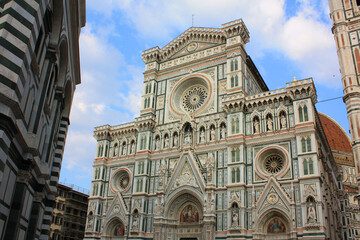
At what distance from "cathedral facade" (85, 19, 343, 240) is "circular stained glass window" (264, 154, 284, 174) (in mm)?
87

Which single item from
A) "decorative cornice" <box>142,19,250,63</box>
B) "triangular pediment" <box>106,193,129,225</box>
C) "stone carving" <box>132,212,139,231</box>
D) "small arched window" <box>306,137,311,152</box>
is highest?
"decorative cornice" <box>142,19,250,63</box>

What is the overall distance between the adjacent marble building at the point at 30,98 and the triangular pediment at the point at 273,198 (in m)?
15.4

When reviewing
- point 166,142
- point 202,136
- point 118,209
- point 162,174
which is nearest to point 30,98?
point 162,174

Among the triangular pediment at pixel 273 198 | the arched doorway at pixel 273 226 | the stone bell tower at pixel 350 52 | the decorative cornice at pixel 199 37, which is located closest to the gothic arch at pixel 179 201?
the triangular pediment at pixel 273 198

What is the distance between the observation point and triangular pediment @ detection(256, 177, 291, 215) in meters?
24.5

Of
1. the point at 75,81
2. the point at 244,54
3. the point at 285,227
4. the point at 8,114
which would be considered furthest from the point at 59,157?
the point at 244,54

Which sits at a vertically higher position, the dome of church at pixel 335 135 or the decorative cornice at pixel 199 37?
the dome of church at pixel 335 135

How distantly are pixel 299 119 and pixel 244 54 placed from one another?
980cm

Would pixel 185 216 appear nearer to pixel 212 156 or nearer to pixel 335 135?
pixel 212 156

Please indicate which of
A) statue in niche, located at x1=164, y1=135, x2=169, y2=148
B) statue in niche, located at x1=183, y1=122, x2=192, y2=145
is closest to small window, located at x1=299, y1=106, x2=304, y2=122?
statue in niche, located at x1=183, y1=122, x2=192, y2=145

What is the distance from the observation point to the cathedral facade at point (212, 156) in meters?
25.0

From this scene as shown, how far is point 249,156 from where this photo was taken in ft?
90.5

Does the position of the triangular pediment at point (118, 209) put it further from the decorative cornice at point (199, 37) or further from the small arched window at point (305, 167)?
the small arched window at point (305, 167)

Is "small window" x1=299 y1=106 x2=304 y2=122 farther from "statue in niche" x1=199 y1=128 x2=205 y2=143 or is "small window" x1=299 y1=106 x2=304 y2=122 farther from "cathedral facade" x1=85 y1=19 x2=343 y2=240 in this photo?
"statue in niche" x1=199 y1=128 x2=205 y2=143
